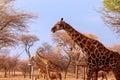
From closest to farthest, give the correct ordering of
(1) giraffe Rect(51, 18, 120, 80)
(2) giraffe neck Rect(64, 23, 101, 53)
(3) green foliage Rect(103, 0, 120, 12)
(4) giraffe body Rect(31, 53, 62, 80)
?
(1) giraffe Rect(51, 18, 120, 80)
(2) giraffe neck Rect(64, 23, 101, 53)
(4) giraffe body Rect(31, 53, 62, 80)
(3) green foliage Rect(103, 0, 120, 12)

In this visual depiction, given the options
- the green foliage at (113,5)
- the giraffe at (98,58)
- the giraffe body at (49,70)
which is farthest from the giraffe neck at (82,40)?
the green foliage at (113,5)

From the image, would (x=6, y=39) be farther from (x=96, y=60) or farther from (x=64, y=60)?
(x=64, y=60)

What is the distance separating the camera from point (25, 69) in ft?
198

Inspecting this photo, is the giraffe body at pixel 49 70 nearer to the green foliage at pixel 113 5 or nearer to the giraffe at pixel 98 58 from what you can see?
the green foliage at pixel 113 5

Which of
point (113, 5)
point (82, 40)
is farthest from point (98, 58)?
point (113, 5)

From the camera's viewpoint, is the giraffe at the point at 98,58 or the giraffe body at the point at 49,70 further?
the giraffe body at the point at 49,70

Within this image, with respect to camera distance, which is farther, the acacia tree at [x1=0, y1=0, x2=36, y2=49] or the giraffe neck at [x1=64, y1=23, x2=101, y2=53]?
the acacia tree at [x1=0, y1=0, x2=36, y2=49]

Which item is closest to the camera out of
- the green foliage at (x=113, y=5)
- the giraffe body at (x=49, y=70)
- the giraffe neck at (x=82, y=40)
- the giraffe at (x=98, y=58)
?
the giraffe at (x=98, y=58)

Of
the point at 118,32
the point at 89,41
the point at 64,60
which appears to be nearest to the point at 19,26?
the point at 118,32

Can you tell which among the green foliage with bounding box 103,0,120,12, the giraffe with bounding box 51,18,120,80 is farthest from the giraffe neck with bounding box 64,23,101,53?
the green foliage with bounding box 103,0,120,12

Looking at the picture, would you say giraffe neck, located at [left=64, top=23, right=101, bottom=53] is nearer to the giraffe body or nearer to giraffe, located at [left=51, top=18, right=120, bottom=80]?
giraffe, located at [left=51, top=18, right=120, bottom=80]

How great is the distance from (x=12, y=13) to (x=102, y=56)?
17175 mm

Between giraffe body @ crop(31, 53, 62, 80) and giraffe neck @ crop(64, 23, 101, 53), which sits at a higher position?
giraffe neck @ crop(64, 23, 101, 53)

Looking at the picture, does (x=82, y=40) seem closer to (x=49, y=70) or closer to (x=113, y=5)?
(x=49, y=70)
